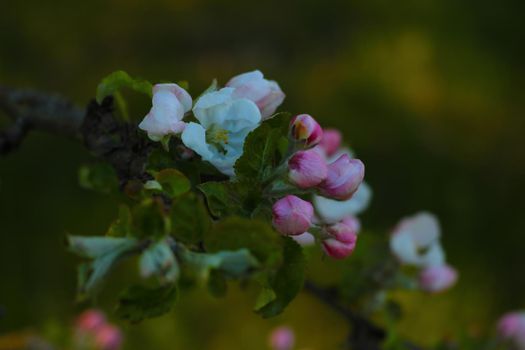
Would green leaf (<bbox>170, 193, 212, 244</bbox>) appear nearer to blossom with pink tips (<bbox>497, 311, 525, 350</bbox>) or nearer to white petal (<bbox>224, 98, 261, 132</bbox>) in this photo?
white petal (<bbox>224, 98, 261, 132</bbox>)

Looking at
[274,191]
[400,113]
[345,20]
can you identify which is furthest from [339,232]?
[345,20]

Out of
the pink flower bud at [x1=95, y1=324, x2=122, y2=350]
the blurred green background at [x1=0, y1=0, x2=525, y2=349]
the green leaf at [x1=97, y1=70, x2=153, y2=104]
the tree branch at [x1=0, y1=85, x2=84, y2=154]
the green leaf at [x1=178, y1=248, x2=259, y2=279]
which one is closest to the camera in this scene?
the green leaf at [x1=178, y1=248, x2=259, y2=279]

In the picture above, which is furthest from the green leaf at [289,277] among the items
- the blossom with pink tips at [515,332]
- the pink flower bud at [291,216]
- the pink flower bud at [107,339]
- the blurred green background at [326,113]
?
the blurred green background at [326,113]

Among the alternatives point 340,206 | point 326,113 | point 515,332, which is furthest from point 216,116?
point 326,113

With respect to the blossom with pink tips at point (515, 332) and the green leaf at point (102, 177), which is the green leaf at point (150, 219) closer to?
the green leaf at point (102, 177)

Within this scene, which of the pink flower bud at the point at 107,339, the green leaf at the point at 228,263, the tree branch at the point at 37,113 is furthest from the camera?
the pink flower bud at the point at 107,339

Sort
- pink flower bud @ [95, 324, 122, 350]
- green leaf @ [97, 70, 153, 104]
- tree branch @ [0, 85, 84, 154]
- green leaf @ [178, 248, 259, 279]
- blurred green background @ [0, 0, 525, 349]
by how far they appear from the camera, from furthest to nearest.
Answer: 1. blurred green background @ [0, 0, 525, 349]
2. pink flower bud @ [95, 324, 122, 350]
3. tree branch @ [0, 85, 84, 154]
4. green leaf @ [97, 70, 153, 104]
5. green leaf @ [178, 248, 259, 279]

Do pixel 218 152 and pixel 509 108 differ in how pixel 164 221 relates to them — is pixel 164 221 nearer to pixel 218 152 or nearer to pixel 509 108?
pixel 218 152

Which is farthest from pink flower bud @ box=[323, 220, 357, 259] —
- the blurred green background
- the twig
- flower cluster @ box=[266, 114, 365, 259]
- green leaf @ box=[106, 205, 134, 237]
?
the blurred green background
